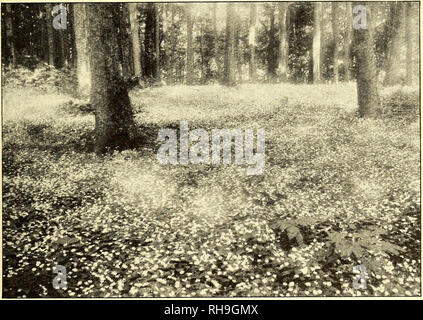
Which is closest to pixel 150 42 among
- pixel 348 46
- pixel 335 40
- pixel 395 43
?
pixel 335 40

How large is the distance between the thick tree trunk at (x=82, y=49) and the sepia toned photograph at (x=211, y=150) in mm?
31

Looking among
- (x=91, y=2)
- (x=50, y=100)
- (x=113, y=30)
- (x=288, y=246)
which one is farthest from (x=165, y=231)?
(x=91, y=2)

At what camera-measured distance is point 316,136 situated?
21.9ft

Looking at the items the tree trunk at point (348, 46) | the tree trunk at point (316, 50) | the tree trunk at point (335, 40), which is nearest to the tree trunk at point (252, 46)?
the tree trunk at point (316, 50)

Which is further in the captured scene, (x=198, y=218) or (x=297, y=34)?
(x=297, y=34)

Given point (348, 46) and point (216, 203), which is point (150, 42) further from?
point (348, 46)

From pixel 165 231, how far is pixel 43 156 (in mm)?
2803

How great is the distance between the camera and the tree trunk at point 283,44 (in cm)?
633

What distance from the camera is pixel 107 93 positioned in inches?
266

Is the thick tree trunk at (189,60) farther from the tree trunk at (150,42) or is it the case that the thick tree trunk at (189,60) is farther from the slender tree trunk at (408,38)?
the slender tree trunk at (408,38)

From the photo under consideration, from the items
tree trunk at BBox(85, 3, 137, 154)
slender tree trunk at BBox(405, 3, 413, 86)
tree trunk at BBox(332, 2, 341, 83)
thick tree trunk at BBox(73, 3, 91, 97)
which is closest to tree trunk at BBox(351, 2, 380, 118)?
tree trunk at BBox(332, 2, 341, 83)

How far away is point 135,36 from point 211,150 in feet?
8.74

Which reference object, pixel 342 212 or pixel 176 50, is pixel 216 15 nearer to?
pixel 176 50
